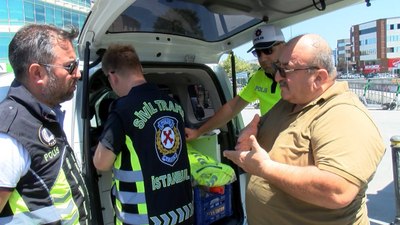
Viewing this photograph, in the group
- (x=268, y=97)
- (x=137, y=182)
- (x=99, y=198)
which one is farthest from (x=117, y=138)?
(x=268, y=97)

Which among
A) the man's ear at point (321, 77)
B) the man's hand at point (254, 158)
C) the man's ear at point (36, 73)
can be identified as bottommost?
the man's hand at point (254, 158)

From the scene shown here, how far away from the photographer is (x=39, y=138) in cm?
150

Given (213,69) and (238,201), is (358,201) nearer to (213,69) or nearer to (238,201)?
(238,201)

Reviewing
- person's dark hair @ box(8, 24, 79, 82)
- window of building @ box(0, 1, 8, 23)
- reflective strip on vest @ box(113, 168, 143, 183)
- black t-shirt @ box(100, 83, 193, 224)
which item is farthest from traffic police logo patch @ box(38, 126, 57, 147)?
window of building @ box(0, 1, 8, 23)

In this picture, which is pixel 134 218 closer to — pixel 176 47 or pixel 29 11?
pixel 176 47

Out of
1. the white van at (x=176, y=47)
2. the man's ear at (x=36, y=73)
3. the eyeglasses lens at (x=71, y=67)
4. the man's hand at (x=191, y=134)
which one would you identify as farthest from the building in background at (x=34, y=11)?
the man's ear at (x=36, y=73)

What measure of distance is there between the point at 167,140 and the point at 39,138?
0.85m

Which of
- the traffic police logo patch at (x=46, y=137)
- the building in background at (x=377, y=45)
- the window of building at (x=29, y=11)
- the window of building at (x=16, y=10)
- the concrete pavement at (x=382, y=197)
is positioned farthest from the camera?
the building in background at (x=377, y=45)

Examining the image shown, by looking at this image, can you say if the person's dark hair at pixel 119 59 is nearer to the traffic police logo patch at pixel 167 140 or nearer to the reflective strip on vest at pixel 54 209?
the traffic police logo patch at pixel 167 140

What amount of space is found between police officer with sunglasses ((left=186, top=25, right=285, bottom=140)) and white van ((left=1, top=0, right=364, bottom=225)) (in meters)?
0.20

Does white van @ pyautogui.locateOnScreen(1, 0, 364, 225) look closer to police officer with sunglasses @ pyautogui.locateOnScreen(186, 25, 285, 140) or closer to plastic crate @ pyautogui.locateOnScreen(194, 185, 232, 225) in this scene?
plastic crate @ pyautogui.locateOnScreen(194, 185, 232, 225)

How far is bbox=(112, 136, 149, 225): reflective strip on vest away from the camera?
6.78 ft

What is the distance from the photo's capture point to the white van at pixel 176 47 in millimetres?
2164

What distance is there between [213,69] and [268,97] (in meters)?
0.64
